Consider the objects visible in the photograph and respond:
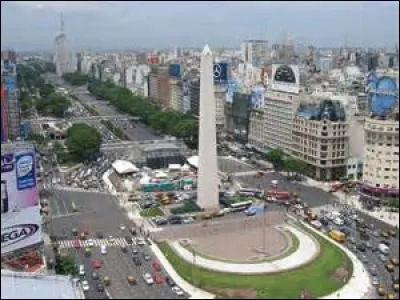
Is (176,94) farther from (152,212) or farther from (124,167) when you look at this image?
(152,212)

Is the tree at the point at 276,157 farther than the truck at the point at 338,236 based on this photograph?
Yes

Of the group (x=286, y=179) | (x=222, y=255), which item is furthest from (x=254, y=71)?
(x=222, y=255)

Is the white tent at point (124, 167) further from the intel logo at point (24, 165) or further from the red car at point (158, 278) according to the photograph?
the red car at point (158, 278)

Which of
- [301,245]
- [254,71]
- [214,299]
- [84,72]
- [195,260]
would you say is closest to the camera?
[214,299]

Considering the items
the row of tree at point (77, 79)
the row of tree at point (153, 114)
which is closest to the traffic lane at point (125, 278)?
the row of tree at point (153, 114)

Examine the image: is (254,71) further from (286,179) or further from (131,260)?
(131,260)

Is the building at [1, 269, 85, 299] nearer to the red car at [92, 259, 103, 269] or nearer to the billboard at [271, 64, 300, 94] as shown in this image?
the red car at [92, 259, 103, 269]
